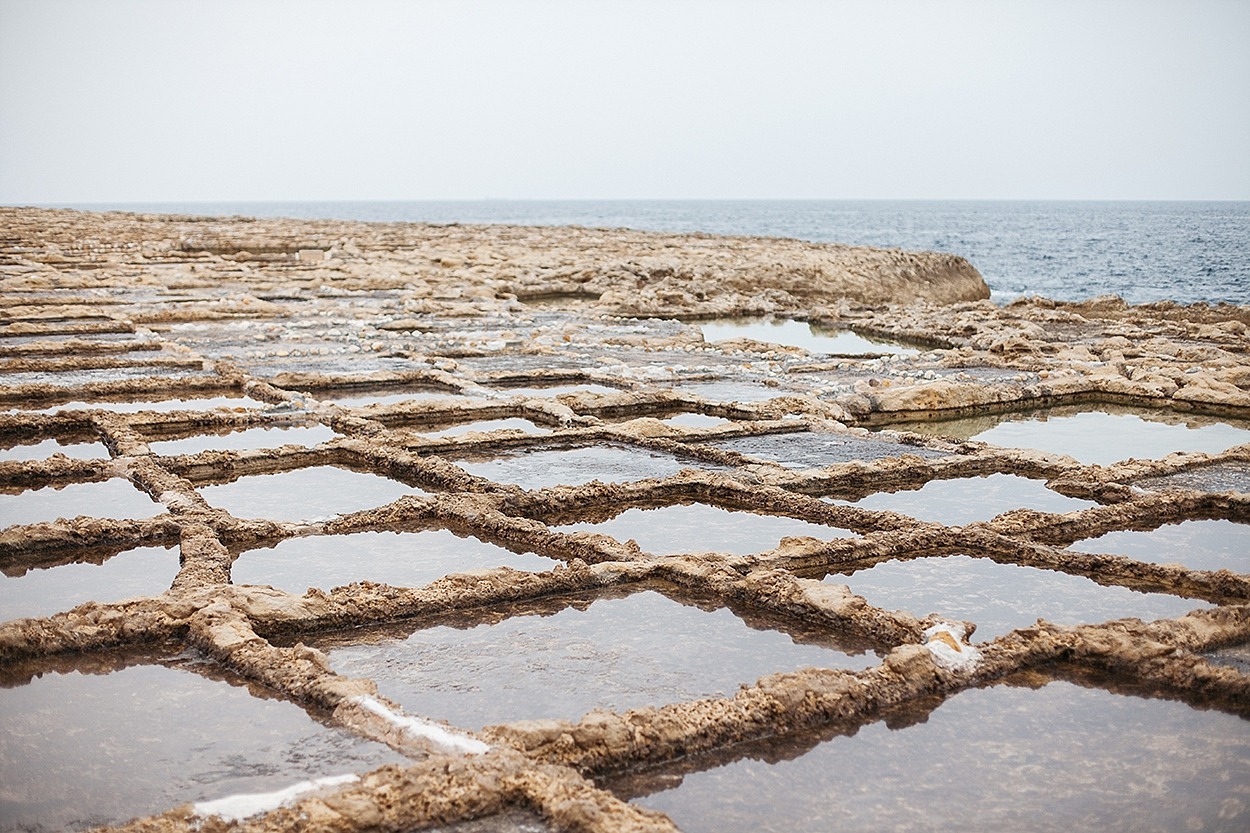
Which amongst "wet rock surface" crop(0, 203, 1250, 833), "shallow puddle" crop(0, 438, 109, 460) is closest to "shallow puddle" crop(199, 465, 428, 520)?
"wet rock surface" crop(0, 203, 1250, 833)

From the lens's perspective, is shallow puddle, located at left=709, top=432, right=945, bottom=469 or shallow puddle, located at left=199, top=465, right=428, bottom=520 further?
shallow puddle, located at left=709, top=432, right=945, bottom=469

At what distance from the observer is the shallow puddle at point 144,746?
2.78 m

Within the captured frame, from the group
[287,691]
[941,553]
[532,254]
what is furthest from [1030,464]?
[532,254]

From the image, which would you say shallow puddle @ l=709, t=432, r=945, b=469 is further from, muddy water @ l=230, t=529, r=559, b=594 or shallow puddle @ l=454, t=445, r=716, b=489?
muddy water @ l=230, t=529, r=559, b=594

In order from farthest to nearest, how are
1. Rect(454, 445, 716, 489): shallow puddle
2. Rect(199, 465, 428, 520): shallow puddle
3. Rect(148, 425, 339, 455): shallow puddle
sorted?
Rect(148, 425, 339, 455): shallow puddle, Rect(454, 445, 716, 489): shallow puddle, Rect(199, 465, 428, 520): shallow puddle

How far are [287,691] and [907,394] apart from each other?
555 cm

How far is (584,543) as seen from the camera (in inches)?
181

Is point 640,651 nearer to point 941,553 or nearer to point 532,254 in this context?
point 941,553

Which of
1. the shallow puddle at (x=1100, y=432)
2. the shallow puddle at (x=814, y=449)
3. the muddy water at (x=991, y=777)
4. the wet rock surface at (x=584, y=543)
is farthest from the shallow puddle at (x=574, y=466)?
the muddy water at (x=991, y=777)

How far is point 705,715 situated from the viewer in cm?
311

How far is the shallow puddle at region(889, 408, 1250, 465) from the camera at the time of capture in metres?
7.03

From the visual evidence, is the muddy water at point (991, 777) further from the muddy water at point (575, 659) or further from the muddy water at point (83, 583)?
the muddy water at point (83, 583)

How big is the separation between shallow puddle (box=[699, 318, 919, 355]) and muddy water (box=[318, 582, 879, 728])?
7524 mm

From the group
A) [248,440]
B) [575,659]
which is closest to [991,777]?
[575,659]
